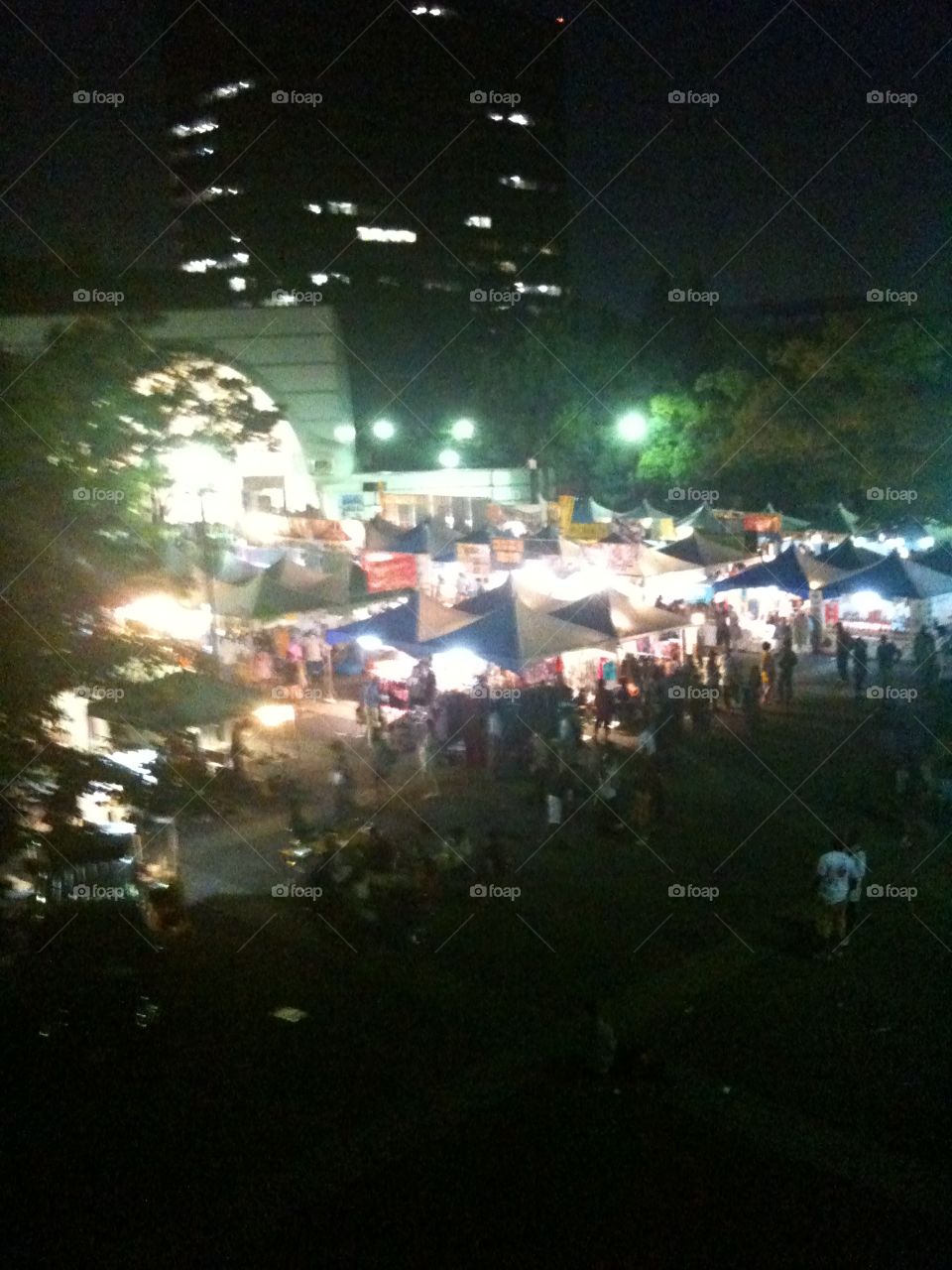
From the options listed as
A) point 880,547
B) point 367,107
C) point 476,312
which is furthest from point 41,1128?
point 367,107

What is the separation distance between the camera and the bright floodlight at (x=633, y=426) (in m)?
35.1

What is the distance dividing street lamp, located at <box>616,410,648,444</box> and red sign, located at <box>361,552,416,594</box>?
70.0 ft

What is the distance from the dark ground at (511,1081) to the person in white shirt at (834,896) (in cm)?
16

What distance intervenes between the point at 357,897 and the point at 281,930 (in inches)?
25.8

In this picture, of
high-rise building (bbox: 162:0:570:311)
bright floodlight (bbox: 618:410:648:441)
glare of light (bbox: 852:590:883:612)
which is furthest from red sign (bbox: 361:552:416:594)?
high-rise building (bbox: 162:0:570:311)

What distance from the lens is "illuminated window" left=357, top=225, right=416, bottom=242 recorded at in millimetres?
67375

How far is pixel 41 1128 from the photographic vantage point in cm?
612

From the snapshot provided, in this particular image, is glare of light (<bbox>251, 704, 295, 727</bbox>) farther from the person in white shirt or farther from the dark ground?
the person in white shirt

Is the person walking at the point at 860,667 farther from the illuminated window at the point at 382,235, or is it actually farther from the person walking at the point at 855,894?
the illuminated window at the point at 382,235

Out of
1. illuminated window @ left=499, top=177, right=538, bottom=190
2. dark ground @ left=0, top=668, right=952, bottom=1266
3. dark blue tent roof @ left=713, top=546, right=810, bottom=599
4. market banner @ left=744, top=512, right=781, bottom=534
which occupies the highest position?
illuminated window @ left=499, top=177, right=538, bottom=190

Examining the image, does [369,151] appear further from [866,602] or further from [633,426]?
[866,602]

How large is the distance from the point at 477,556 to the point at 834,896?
952cm

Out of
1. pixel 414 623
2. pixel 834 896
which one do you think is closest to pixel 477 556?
pixel 414 623

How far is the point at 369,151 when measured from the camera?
66.9 m
